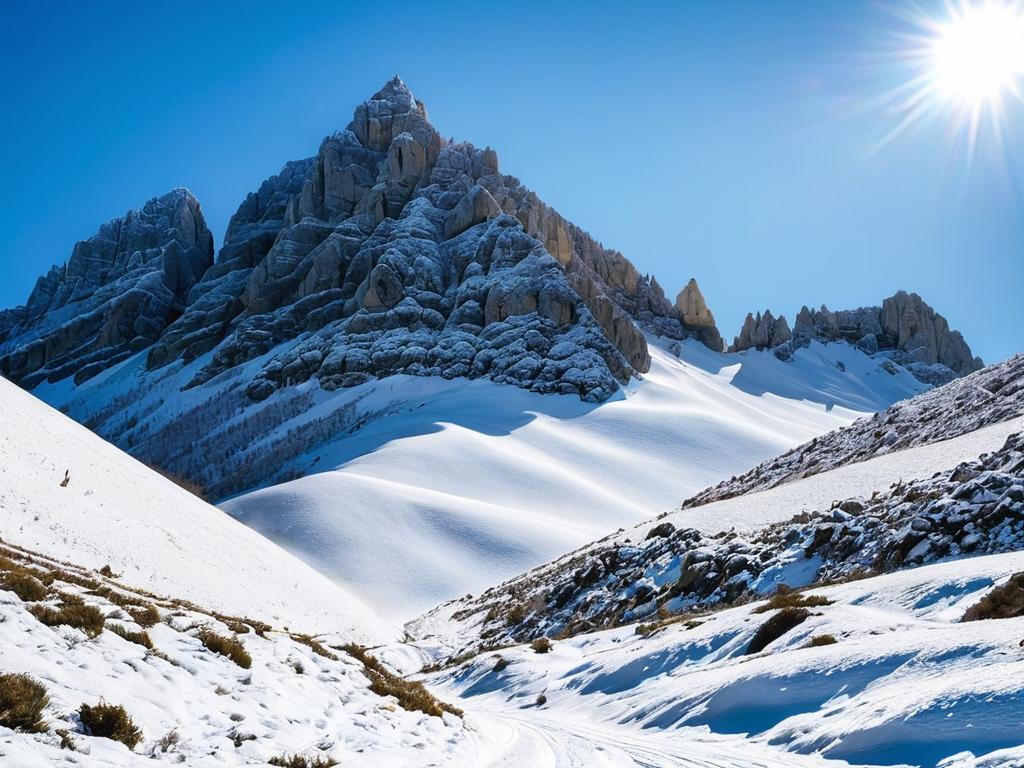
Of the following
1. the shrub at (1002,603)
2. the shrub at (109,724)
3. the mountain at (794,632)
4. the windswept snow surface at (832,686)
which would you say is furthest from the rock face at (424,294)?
the shrub at (109,724)

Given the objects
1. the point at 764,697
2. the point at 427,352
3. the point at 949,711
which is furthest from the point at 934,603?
the point at 427,352

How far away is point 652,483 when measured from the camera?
275 feet

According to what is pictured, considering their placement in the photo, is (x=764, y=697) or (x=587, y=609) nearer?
(x=764, y=697)

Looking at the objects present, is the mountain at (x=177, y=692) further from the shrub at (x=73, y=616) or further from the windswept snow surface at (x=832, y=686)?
the windswept snow surface at (x=832, y=686)

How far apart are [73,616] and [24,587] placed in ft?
4.23

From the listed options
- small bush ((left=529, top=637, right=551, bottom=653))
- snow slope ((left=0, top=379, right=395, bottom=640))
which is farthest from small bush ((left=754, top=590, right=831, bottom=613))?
snow slope ((left=0, top=379, right=395, bottom=640))

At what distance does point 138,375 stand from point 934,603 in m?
225

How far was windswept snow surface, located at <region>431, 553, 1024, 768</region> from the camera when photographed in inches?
278

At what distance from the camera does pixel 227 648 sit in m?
10.3

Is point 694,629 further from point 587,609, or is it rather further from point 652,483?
point 652,483

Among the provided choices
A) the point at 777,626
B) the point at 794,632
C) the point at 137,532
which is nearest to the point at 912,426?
the point at 777,626

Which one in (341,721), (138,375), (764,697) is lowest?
(341,721)

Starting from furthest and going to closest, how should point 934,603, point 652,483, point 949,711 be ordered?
point 652,483
point 934,603
point 949,711

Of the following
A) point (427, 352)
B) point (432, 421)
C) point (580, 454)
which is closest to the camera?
point (580, 454)
